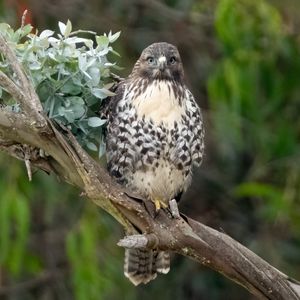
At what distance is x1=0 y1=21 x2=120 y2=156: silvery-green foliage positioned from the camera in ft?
15.9

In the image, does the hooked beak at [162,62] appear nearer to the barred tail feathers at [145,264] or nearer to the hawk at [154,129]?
the hawk at [154,129]

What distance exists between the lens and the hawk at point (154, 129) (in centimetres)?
542

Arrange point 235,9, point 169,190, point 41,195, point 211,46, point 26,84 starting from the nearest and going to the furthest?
point 26,84, point 169,190, point 235,9, point 41,195, point 211,46

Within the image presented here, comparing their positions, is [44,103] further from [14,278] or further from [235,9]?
[14,278]

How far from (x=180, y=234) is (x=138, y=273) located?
85cm

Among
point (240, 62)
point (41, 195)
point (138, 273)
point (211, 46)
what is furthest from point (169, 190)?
point (211, 46)

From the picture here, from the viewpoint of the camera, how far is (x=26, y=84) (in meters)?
4.71

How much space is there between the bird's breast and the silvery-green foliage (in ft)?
1.27

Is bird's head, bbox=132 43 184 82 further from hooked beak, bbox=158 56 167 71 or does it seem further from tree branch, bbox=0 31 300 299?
tree branch, bbox=0 31 300 299

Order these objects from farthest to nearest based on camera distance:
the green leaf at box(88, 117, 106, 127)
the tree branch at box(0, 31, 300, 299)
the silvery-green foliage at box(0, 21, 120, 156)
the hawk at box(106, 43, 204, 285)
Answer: the hawk at box(106, 43, 204, 285), the green leaf at box(88, 117, 106, 127), the silvery-green foliage at box(0, 21, 120, 156), the tree branch at box(0, 31, 300, 299)

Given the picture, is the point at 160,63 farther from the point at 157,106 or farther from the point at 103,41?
the point at 103,41

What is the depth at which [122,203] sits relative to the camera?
4.85m

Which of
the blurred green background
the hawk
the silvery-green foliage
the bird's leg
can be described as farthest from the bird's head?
the blurred green background

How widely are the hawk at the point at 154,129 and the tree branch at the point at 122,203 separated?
0.45 m
